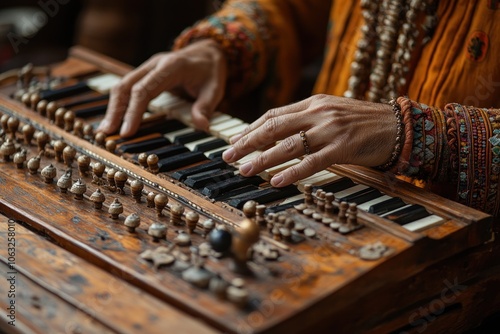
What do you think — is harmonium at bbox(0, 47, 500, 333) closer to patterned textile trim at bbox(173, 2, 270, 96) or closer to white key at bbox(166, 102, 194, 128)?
white key at bbox(166, 102, 194, 128)

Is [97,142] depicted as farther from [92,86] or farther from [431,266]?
[431,266]

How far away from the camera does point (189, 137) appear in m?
1.84

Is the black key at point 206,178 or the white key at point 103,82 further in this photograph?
the white key at point 103,82

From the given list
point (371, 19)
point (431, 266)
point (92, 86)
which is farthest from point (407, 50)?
point (92, 86)

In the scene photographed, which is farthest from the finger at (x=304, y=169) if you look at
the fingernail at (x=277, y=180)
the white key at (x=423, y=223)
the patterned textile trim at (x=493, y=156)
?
the patterned textile trim at (x=493, y=156)

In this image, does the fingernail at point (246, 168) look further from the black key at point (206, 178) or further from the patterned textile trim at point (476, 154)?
the patterned textile trim at point (476, 154)

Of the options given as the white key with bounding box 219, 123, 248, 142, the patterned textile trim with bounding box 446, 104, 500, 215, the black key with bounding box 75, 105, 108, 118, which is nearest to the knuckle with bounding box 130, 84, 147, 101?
the black key with bounding box 75, 105, 108, 118

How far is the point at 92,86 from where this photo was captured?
7.06 ft

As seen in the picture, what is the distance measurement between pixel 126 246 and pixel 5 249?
21 cm

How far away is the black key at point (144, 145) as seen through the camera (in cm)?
178

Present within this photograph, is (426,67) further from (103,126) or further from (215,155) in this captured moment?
(103,126)

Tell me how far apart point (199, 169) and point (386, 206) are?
0.42 meters

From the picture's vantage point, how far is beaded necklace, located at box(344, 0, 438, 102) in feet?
6.20

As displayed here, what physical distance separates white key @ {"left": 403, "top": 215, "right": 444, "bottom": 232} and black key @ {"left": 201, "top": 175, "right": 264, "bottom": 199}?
35 cm
